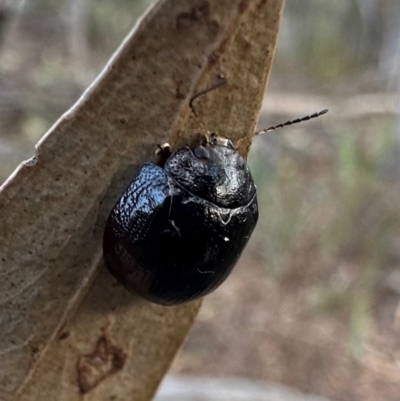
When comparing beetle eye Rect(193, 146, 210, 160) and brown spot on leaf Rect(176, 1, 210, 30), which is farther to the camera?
beetle eye Rect(193, 146, 210, 160)

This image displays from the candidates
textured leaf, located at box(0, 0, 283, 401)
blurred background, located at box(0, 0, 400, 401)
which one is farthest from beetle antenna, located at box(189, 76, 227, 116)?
blurred background, located at box(0, 0, 400, 401)

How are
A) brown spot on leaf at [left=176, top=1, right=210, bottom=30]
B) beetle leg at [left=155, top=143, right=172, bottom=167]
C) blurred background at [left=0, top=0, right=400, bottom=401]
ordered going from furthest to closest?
blurred background at [left=0, top=0, right=400, bottom=401]
beetle leg at [left=155, top=143, right=172, bottom=167]
brown spot on leaf at [left=176, top=1, right=210, bottom=30]

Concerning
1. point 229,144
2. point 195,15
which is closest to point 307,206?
point 229,144

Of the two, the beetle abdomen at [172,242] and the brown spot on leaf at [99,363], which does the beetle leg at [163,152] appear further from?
the brown spot on leaf at [99,363]

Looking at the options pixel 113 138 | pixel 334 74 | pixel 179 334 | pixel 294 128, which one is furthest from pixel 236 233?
pixel 334 74

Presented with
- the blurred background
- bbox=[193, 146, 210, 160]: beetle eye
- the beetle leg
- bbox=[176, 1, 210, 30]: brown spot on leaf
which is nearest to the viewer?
bbox=[176, 1, 210, 30]: brown spot on leaf

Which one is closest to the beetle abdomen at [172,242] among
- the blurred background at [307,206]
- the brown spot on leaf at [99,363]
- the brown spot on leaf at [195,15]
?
the brown spot on leaf at [99,363]

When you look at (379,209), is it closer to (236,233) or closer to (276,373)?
(276,373)

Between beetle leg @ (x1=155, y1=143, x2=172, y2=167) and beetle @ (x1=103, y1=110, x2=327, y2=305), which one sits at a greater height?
beetle leg @ (x1=155, y1=143, x2=172, y2=167)

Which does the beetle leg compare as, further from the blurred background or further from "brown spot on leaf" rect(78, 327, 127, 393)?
the blurred background
